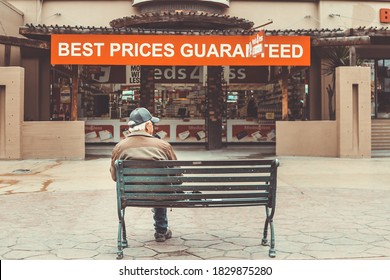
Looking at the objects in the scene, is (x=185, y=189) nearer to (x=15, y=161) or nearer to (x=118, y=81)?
(x=15, y=161)

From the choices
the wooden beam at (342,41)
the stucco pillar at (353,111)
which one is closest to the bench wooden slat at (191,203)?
the stucco pillar at (353,111)

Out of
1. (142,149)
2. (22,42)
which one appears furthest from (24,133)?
(142,149)

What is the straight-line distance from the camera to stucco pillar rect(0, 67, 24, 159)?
1318cm

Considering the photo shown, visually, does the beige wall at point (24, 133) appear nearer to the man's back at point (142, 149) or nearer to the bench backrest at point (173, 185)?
the man's back at point (142, 149)

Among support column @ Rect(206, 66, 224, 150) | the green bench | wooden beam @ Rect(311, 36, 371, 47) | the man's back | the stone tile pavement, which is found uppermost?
wooden beam @ Rect(311, 36, 371, 47)

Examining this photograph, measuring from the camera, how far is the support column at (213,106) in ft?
56.3

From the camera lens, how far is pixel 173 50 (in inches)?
527

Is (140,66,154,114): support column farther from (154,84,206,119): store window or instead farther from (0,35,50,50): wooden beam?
(0,35,50,50): wooden beam

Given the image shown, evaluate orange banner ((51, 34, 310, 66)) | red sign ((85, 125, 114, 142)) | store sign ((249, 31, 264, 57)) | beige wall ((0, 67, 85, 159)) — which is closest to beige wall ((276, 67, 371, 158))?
orange banner ((51, 34, 310, 66))

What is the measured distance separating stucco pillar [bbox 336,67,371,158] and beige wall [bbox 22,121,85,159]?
26.1ft

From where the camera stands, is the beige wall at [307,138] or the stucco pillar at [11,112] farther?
the beige wall at [307,138]

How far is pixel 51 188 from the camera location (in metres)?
8.56

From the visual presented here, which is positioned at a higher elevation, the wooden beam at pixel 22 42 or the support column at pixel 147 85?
the wooden beam at pixel 22 42

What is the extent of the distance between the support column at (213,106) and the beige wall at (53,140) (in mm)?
5324
